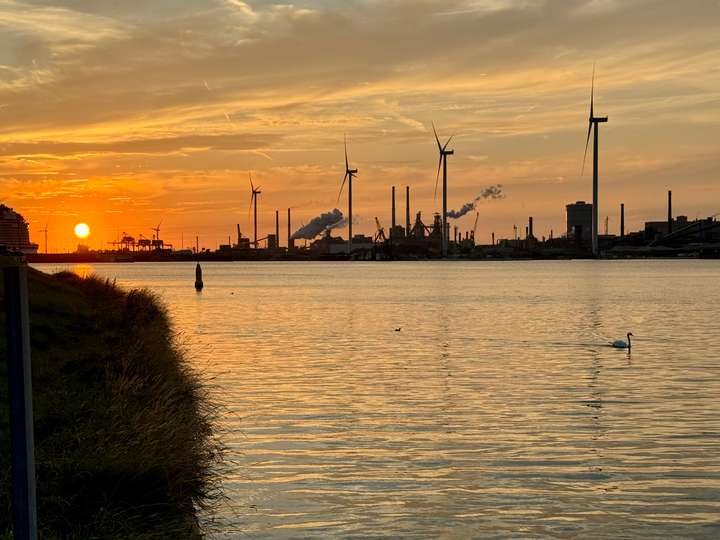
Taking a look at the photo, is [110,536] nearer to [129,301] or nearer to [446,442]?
[446,442]

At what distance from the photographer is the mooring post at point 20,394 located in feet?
22.9

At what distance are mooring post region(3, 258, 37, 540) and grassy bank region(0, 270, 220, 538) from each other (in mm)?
5064

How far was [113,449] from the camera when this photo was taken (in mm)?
15664

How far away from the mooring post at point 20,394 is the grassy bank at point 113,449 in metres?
5.06

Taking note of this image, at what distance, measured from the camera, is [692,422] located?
1085 inches

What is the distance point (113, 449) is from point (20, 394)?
8.82 m

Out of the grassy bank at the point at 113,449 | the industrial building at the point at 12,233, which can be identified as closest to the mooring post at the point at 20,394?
the grassy bank at the point at 113,449

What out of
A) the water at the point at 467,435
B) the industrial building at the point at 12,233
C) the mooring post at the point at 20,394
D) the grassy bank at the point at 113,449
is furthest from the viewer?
the industrial building at the point at 12,233

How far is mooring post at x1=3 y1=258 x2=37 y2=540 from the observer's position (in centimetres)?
698

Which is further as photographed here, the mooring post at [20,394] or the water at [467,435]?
the water at [467,435]

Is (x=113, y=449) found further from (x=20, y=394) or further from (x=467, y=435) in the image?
(x=467, y=435)

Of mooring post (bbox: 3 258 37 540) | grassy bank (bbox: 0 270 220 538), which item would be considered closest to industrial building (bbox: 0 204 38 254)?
grassy bank (bbox: 0 270 220 538)

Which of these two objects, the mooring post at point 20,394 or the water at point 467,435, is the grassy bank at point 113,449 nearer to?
the water at point 467,435

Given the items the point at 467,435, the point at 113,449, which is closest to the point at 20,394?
the point at 113,449
